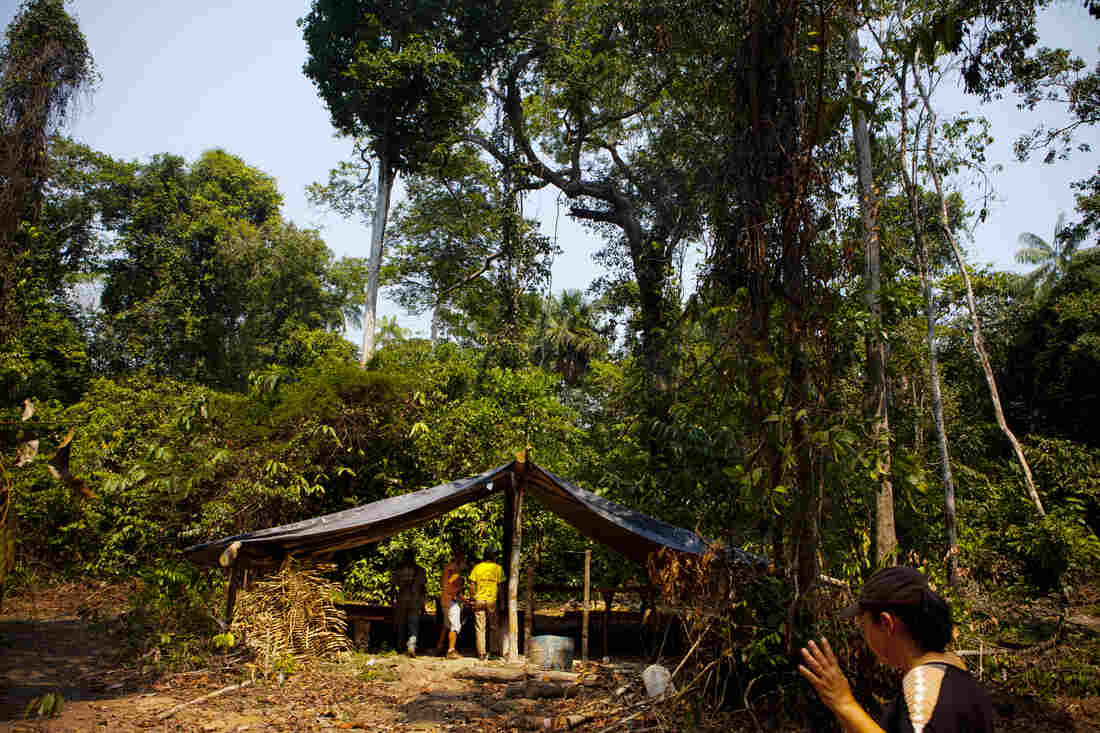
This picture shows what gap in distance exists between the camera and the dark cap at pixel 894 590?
5.36 feet

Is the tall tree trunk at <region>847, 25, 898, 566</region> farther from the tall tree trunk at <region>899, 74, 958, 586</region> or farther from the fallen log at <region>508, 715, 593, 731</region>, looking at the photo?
the fallen log at <region>508, 715, 593, 731</region>

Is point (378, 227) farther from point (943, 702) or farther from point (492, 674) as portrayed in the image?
point (943, 702)

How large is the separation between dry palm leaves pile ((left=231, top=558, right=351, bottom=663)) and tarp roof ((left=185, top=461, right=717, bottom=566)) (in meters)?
0.30

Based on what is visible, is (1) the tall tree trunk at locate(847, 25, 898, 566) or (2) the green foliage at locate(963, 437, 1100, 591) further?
(2) the green foliage at locate(963, 437, 1100, 591)

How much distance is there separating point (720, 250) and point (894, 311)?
6.15m

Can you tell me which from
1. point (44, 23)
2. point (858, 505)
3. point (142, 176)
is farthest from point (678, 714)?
point (142, 176)

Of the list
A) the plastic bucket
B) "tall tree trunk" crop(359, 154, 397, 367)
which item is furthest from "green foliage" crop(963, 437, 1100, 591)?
"tall tree trunk" crop(359, 154, 397, 367)

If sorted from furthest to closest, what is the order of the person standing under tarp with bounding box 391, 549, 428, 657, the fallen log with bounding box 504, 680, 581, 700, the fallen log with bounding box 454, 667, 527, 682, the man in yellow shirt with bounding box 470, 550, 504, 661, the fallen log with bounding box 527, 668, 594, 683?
the person standing under tarp with bounding box 391, 549, 428, 657, the man in yellow shirt with bounding box 470, 550, 504, 661, the fallen log with bounding box 454, 667, 527, 682, the fallen log with bounding box 527, 668, 594, 683, the fallen log with bounding box 504, 680, 581, 700

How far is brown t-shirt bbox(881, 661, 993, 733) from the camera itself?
1466mm

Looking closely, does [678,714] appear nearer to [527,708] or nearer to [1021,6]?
[527,708]

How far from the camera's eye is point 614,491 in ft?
35.0

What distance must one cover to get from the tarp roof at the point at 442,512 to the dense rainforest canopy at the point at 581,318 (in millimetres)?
1342

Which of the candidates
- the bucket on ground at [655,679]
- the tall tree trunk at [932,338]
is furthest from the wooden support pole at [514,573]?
the tall tree trunk at [932,338]

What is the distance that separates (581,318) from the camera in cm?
2556
